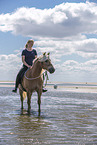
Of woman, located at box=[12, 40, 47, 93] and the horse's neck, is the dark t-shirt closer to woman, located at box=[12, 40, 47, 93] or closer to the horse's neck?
woman, located at box=[12, 40, 47, 93]

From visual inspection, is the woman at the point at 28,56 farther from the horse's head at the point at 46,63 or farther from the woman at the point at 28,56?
the horse's head at the point at 46,63

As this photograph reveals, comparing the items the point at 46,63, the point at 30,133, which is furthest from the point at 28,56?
the point at 30,133

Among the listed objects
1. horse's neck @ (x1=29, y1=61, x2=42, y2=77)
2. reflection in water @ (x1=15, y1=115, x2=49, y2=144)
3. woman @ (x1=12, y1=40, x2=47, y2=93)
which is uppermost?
woman @ (x1=12, y1=40, x2=47, y2=93)

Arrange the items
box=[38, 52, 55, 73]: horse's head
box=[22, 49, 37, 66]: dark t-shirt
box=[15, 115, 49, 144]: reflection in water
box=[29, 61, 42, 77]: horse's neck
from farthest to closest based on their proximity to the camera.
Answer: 1. box=[22, 49, 37, 66]: dark t-shirt
2. box=[29, 61, 42, 77]: horse's neck
3. box=[38, 52, 55, 73]: horse's head
4. box=[15, 115, 49, 144]: reflection in water

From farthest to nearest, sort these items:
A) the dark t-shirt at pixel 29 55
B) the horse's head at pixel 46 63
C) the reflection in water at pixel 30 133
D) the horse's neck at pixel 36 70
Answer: the dark t-shirt at pixel 29 55 → the horse's neck at pixel 36 70 → the horse's head at pixel 46 63 → the reflection in water at pixel 30 133

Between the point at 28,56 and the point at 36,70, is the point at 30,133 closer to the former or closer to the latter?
the point at 36,70

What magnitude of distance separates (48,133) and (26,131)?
672mm

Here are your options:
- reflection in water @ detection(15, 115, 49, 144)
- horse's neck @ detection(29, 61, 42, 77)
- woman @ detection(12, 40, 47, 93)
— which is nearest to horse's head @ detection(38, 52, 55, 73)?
horse's neck @ detection(29, 61, 42, 77)

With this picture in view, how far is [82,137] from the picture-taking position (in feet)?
18.7

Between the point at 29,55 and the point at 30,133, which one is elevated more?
the point at 29,55

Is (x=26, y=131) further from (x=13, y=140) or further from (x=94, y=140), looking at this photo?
(x=94, y=140)

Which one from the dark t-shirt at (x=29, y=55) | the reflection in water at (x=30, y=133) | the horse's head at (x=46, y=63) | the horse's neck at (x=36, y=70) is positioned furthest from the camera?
the dark t-shirt at (x=29, y=55)

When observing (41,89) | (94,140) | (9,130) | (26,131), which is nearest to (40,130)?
(26,131)

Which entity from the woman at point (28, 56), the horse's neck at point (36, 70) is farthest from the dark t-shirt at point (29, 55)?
the horse's neck at point (36, 70)
